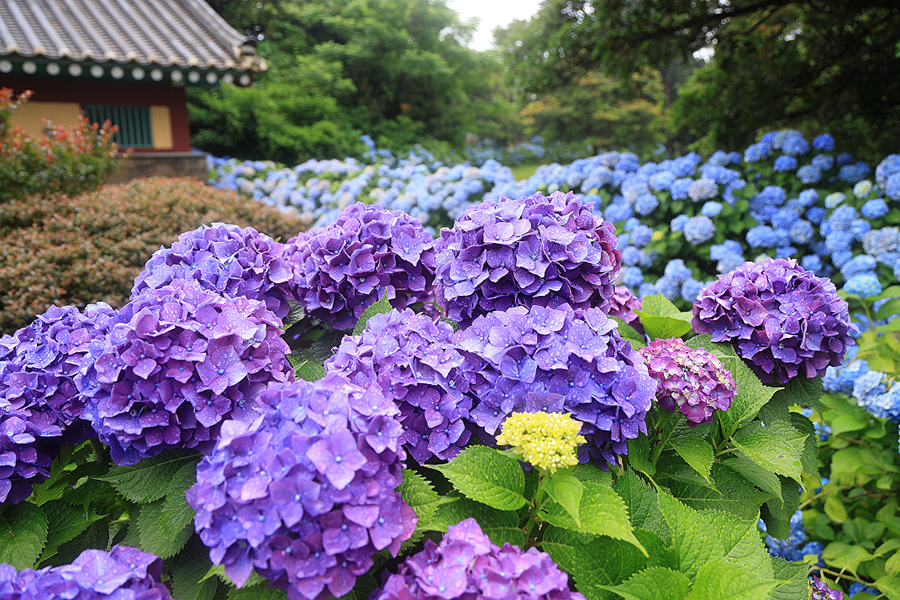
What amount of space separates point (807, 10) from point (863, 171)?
2222 millimetres

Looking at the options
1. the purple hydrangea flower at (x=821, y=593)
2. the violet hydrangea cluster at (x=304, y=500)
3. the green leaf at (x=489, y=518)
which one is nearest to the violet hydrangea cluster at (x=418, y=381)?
the green leaf at (x=489, y=518)

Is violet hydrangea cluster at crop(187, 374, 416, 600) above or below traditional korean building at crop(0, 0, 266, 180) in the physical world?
below

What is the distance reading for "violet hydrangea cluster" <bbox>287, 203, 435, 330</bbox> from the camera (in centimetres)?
159

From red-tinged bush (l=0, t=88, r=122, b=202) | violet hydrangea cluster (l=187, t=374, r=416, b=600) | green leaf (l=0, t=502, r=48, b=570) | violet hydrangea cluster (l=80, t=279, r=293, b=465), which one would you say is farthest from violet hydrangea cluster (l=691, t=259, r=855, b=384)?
red-tinged bush (l=0, t=88, r=122, b=202)

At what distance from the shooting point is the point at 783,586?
48.3 inches

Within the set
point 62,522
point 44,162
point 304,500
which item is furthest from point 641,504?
point 44,162

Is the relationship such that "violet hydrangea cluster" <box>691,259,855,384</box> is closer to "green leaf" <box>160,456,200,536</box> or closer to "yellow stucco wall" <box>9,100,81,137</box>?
"green leaf" <box>160,456,200,536</box>

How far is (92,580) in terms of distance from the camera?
953mm

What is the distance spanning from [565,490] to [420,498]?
10.7 inches

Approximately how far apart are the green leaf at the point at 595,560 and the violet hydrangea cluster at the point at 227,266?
102 cm

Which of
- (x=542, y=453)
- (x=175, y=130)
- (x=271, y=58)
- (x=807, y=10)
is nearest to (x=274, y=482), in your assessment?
(x=542, y=453)

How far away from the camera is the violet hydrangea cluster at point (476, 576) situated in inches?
34.0

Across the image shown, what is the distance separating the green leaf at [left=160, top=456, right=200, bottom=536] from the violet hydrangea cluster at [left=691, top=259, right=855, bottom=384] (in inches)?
54.3

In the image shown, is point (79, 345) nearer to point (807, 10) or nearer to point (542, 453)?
point (542, 453)
